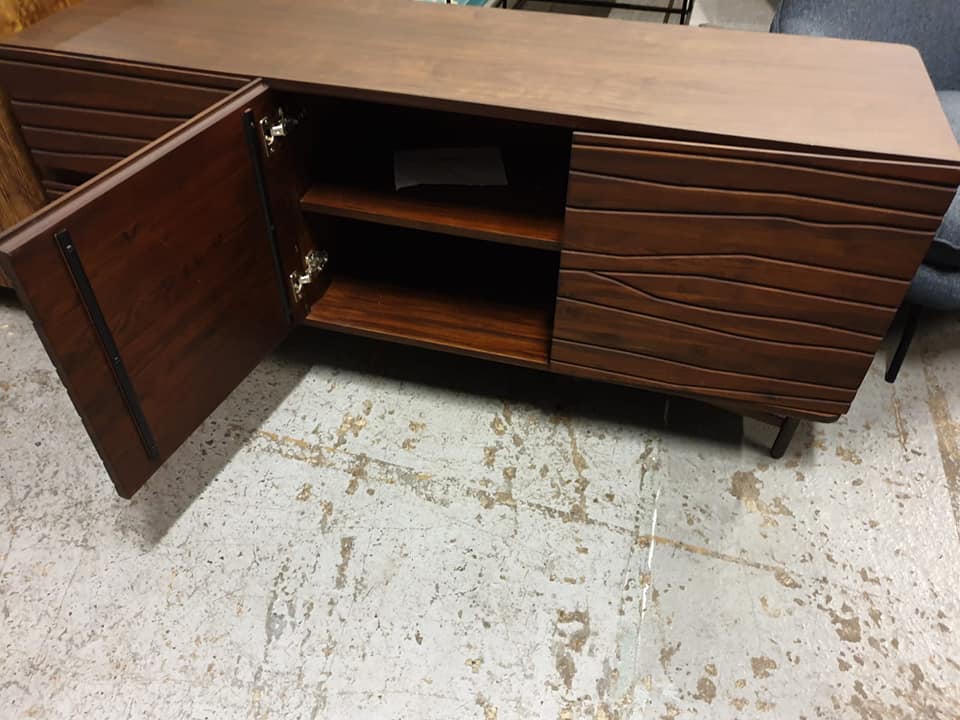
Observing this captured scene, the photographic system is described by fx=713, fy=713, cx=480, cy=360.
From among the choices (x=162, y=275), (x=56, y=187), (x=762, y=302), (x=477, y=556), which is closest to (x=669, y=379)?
(x=762, y=302)

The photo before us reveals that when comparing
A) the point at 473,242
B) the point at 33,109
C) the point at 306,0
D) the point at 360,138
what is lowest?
the point at 473,242

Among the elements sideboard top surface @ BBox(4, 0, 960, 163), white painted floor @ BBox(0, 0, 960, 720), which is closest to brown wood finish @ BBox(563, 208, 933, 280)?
sideboard top surface @ BBox(4, 0, 960, 163)

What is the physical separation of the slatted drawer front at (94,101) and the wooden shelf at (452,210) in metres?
0.23

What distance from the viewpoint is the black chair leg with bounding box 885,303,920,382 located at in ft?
4.58

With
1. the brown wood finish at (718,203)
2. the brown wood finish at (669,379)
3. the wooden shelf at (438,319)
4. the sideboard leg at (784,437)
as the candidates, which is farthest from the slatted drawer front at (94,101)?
the sideboard leg at (784,437)

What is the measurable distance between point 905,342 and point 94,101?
5.02ft

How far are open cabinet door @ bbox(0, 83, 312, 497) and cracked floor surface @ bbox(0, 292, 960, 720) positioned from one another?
0.70ft

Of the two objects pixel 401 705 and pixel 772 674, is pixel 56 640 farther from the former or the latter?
pixel 772 674

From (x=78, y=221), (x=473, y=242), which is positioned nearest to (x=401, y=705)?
(x=78, y=221)

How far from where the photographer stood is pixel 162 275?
0.95 m

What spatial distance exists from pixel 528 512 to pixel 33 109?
1.06 meters

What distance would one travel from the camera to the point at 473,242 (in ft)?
4.96

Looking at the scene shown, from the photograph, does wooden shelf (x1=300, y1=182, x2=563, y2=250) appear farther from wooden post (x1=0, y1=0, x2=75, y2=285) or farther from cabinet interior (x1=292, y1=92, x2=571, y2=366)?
wooden post (x1=0, y1=0, x2=75, y2=285)

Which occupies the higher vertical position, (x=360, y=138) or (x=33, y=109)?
(x=33, y=109)
